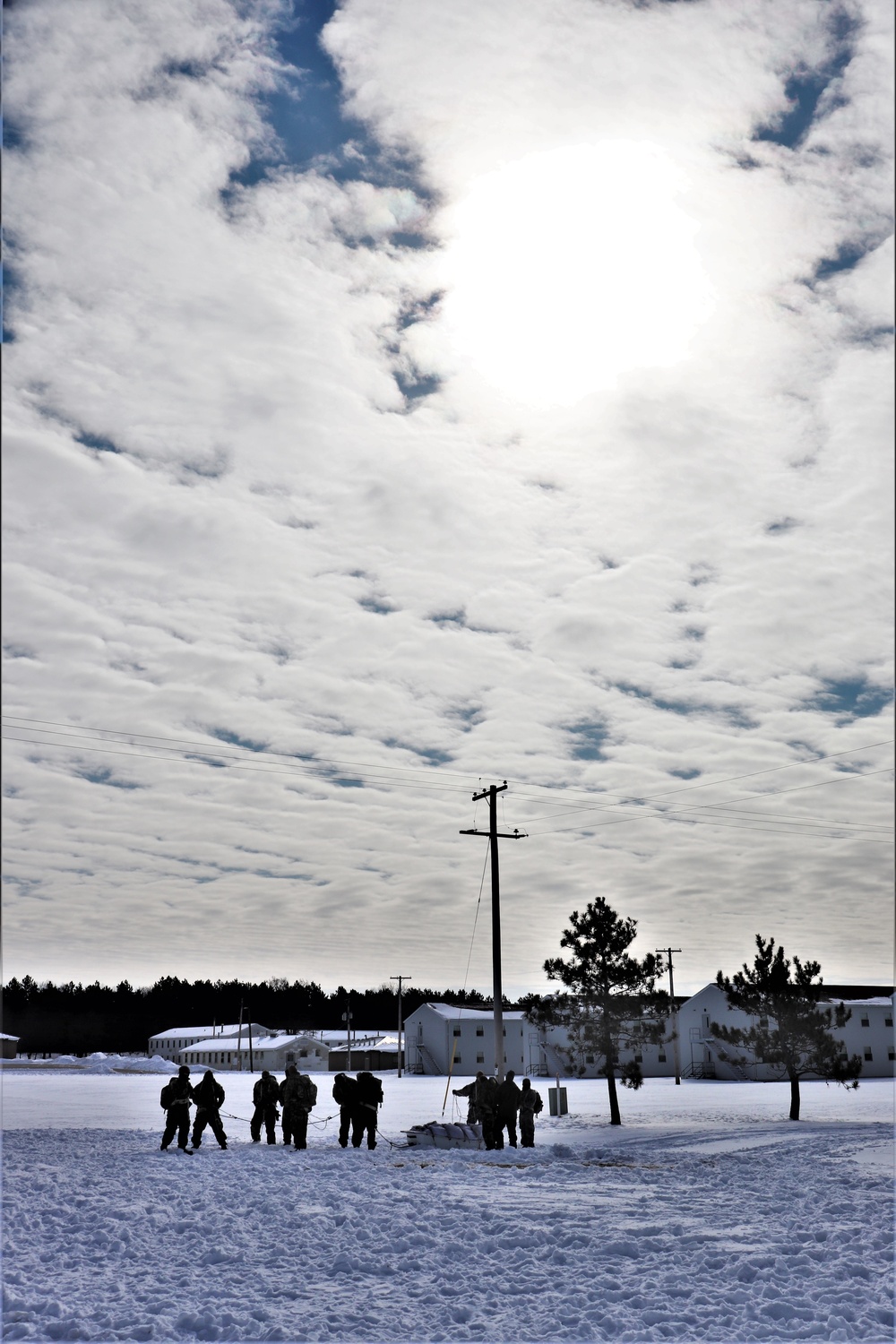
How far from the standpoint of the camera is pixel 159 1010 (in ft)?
514

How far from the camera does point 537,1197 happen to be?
547 inches

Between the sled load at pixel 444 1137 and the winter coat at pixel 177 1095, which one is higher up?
the winter coat at pixel 177 1095

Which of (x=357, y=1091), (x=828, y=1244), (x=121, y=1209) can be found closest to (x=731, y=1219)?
(x=828, y=1244)

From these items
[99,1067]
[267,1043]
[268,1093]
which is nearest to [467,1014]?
[267,1043]

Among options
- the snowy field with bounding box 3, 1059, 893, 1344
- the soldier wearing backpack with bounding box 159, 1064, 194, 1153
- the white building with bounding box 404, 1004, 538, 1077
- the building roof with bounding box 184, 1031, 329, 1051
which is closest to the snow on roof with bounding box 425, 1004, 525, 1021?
the white building with bounding box 404, 1004, 538, 1077

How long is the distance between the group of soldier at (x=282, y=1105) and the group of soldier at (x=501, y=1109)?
2079 mm

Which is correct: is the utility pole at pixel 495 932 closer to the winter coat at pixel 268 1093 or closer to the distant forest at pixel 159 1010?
the winter coat at pixel 268 1093

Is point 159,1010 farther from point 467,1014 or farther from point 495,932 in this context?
point 495,932

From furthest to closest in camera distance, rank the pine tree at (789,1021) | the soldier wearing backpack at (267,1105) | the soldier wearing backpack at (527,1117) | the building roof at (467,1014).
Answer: the building roof at (467,1014) → the pine tree at (789,1021) → the soldier wearing backpack at (267,1105) → the soldier wearing backpack at (527,1117)

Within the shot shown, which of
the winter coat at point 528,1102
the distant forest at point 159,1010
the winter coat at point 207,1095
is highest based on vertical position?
the winter coat at point 207,1095

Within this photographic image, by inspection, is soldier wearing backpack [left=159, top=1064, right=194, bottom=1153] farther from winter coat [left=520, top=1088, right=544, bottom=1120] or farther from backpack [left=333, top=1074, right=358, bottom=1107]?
winter coat [left=520, top=1088, right=544, bottom=1120]

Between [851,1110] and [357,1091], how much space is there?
20438mm

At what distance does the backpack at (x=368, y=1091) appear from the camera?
2086 centimetres

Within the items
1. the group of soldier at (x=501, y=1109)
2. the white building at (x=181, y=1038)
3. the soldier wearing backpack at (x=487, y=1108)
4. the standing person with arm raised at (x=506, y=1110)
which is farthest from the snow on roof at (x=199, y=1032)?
the standing person with arm raised at (x=506, y=1110)
